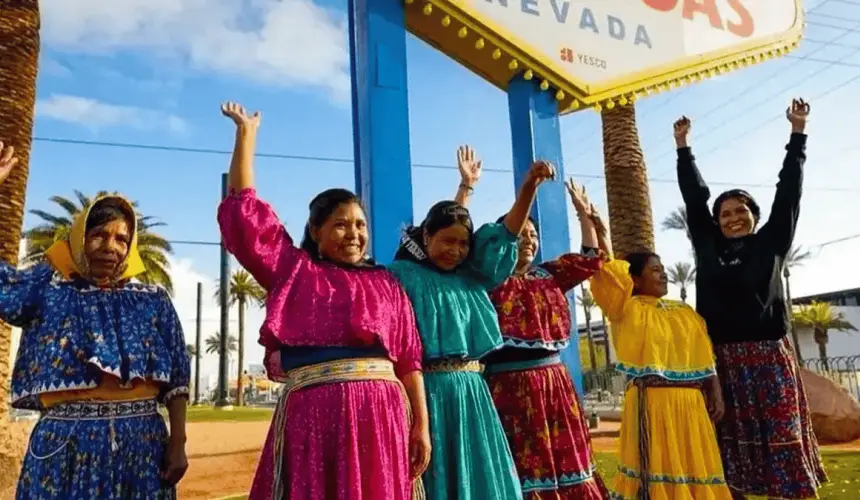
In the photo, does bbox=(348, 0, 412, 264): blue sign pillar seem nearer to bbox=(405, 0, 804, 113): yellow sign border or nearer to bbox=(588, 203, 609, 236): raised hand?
bbox=(405, 0, 804, 113): yellow sign border

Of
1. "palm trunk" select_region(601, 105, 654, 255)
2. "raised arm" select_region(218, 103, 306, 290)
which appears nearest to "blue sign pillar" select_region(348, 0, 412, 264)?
"raised arm" select_region(218, 103, 306, 290)

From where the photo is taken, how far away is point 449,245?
9.16ft

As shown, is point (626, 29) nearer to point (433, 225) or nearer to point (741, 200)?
point (741, 200)

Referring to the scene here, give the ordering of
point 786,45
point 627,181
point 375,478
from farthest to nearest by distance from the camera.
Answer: point 627,181 < point 786,45 < point 375,478

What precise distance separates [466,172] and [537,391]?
102 centimetres

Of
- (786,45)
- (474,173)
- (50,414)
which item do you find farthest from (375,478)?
(786,45)

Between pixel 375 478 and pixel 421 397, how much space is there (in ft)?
1.12

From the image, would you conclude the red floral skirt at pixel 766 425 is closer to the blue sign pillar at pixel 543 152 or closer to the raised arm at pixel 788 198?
the raised arm at pixel 788 198

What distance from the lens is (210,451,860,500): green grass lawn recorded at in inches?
220

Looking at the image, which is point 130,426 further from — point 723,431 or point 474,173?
point 723,431

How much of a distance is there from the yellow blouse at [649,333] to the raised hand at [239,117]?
1947mm

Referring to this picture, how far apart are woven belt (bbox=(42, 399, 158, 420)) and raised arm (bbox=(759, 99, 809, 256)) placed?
9.86ft

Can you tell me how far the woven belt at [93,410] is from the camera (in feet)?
7.89

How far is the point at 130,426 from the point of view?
2.46 metres
